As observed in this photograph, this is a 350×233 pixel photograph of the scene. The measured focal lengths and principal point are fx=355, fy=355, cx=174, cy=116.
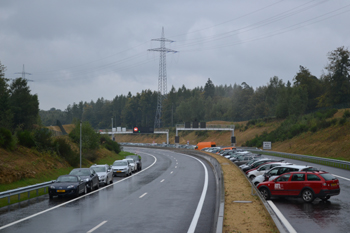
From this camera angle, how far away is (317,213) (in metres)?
15.3

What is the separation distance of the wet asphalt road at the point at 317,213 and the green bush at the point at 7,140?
23.7m

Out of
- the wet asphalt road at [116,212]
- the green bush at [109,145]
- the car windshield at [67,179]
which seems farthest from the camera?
the green bush at [109,145]

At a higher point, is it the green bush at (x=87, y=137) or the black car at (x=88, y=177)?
the green bush at (x=87, y=137)

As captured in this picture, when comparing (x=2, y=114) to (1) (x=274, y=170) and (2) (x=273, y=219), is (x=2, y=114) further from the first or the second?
(2) (x=273, y=219)

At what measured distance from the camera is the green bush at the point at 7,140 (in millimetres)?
31506

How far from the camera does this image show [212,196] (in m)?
20.7

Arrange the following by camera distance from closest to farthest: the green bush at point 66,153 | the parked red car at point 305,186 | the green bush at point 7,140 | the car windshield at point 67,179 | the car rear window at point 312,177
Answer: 1. the parked red car at point 305,186
2. the car rear window at point 312,177
3. the car windshield at point 67,179
4. the green bush at point 7,140
5. the green bush at point 66,153

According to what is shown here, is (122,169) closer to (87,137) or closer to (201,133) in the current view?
(87,137)

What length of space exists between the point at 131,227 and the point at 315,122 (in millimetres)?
72685

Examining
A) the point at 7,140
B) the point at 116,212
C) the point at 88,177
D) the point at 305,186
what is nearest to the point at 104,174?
the point at 88,177

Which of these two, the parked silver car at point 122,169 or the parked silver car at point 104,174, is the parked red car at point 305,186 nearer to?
the parked silver car at point 104,174

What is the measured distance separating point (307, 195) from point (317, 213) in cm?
285

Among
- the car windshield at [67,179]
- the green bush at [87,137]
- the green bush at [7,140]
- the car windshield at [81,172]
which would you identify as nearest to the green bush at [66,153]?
the green bush at [87,137]

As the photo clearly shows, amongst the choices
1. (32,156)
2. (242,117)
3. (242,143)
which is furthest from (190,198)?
(242,117)
